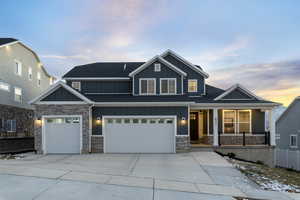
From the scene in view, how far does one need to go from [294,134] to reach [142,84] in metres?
16.8

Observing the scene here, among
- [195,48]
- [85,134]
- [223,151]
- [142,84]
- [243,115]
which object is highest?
[195,48]

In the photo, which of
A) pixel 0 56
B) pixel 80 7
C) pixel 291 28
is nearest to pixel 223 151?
pixel 291 28

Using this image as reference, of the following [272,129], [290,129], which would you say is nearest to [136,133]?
[272,129]

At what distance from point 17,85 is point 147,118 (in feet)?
43.6

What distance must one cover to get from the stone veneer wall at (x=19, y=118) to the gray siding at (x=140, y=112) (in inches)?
346

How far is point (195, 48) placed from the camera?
68.8 feet

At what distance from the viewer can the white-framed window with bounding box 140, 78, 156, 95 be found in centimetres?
1747

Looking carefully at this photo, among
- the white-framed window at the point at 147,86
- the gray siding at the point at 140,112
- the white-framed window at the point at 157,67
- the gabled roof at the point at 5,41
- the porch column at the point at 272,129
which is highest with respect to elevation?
the gabled roof at the point at 5,41

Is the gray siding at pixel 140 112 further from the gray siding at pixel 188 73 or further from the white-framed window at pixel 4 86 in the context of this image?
the white-framed window at pixel 4 86

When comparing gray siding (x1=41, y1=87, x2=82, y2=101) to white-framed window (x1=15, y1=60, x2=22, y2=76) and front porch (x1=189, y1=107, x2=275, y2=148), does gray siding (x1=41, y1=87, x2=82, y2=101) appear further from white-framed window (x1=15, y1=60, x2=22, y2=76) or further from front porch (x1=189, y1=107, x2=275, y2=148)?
front porch (x1=189, y1=107, x2=275, y2=148)

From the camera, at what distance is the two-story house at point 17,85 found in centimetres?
1911

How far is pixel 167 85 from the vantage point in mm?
17406

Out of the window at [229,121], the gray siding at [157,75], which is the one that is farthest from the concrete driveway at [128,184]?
the gray siding at [157,75]

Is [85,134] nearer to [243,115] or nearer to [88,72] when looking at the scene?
[88,72]
